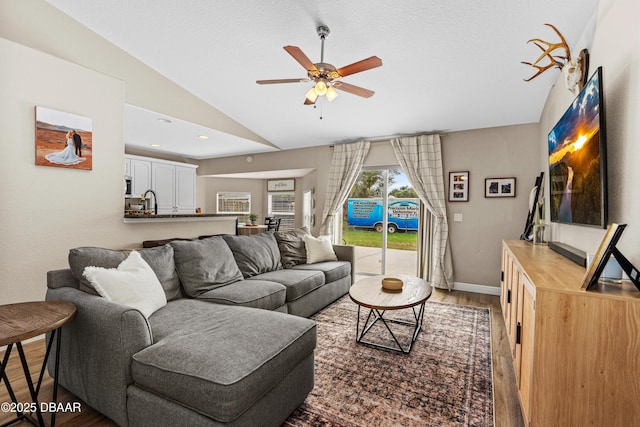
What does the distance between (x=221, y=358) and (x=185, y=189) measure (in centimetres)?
625

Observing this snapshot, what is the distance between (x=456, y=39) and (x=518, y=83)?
3.58 ft

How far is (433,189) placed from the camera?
466 cm

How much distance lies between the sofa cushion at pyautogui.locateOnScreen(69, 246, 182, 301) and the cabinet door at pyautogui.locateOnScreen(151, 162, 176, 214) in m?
4.48

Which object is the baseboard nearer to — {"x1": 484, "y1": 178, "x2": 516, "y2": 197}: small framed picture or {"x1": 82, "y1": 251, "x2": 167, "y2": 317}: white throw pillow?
{"x1": 484, "y1": 178, "x2": 516, "y2": 197}: small framed picture

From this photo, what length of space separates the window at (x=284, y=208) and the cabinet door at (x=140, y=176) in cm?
287

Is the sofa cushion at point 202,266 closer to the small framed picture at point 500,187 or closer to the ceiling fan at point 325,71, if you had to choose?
the ceiling fan at point 325,71

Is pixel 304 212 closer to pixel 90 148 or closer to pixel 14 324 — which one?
pixel 90 148

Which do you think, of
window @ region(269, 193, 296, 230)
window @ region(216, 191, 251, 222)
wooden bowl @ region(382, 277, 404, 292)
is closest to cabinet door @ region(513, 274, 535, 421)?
wooden bowl @ region(382, 277, 404, 292)

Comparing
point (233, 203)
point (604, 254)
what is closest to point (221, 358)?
point (604, 254)

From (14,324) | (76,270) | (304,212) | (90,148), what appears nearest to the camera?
(14,324)

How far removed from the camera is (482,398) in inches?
76.6

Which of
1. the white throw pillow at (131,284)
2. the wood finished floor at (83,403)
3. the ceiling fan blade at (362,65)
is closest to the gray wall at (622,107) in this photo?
the wood finished floor at (83,403)

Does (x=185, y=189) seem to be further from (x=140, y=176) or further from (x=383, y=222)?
(x=383, y=222)

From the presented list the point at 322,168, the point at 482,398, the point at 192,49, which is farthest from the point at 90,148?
the point at 482,398
